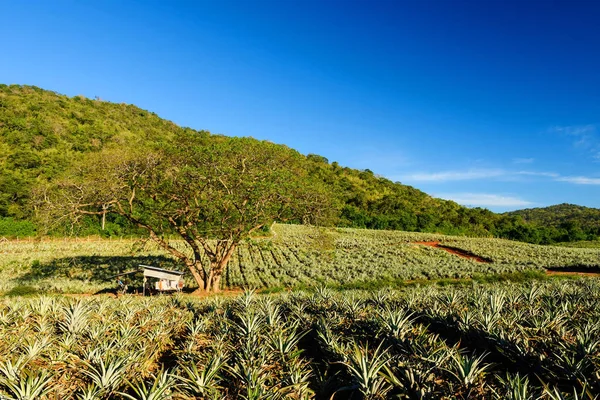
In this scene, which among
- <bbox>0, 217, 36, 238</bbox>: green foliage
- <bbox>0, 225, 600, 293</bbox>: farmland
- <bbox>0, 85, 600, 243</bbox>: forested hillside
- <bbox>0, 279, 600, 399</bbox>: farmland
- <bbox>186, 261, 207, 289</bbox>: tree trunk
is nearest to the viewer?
<bbox>0, 279, 600, 399</bbox>: farmland

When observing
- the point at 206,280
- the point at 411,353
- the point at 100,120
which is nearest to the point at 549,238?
the point at 206,280

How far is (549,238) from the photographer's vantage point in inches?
2530

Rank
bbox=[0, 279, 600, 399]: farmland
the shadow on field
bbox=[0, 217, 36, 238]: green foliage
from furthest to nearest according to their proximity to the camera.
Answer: bbox=[0, 217, 36, 238]: green foliage → the shadow on field → bbox=[0, 279, 600, 399]: farmland

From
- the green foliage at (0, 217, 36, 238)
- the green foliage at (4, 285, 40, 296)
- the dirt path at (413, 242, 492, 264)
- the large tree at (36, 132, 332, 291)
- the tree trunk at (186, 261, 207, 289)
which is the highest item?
→ the large tree at (36, 132, 332, 291)

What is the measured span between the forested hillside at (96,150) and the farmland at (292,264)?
10932 millimetres

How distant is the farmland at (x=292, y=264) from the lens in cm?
2106

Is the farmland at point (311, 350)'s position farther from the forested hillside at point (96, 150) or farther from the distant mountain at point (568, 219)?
the distant mountain at point (568, 219)

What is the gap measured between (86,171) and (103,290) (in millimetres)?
7434

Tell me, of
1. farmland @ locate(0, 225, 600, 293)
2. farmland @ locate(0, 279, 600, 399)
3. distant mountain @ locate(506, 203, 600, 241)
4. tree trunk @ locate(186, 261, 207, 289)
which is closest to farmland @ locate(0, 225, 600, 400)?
farmland @ locate(0, 279, 600, 399)

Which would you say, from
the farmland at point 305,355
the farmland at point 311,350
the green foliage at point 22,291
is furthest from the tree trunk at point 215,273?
the farmland at point 305,355

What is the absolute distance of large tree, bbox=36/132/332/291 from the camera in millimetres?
17594

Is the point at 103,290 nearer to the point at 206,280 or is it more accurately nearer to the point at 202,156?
the point at 206,280

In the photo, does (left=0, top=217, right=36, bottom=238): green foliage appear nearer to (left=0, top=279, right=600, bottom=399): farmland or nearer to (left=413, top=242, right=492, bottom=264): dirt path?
(left=0, top=279, right=600, bottom=399): farmland

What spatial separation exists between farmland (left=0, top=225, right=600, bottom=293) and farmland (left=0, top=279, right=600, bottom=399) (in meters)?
11.2
